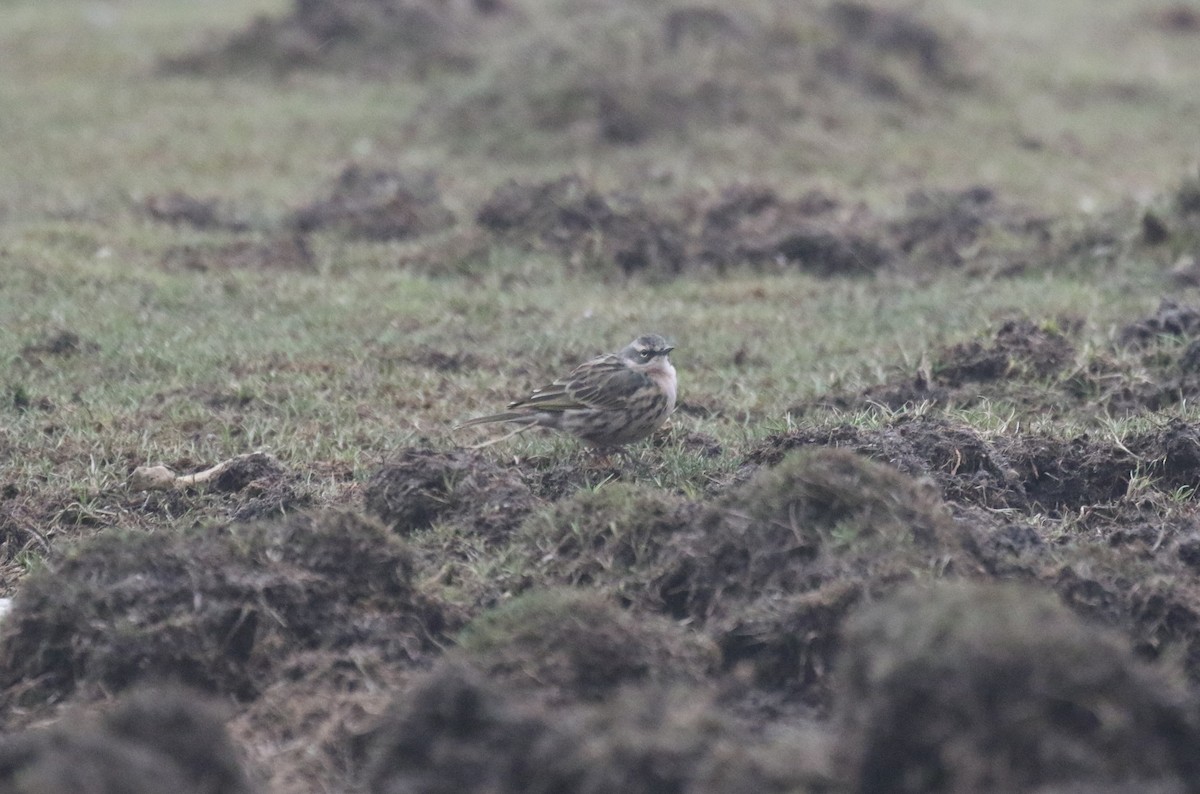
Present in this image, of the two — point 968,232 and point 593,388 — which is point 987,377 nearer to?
point 593,388

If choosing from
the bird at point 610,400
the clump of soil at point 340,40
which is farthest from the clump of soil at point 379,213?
the clump of soil at point 340,40

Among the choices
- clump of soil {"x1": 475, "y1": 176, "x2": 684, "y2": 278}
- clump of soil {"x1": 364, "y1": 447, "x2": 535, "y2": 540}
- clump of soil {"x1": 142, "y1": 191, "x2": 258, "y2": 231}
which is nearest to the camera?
clump of soil {"x1": 364, "y1": 447, "x2": 535, "y2": 540}

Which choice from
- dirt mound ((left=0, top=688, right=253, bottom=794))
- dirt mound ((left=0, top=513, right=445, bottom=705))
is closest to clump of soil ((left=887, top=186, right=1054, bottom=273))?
dirt mound ((left=0, top=513, right=445, bottom=705))

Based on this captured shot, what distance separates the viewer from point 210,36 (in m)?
19.0

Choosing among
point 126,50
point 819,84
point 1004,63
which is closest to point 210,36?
point 126,50

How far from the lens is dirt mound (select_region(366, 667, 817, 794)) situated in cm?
403

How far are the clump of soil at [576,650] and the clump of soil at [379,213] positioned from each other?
7.44 m

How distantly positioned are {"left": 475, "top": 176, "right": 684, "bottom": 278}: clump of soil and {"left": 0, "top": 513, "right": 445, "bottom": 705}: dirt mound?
19.4 ft

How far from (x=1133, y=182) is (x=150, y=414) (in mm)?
9544

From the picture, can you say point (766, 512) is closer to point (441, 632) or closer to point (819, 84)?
point (441, 632)

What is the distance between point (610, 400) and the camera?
7379mm

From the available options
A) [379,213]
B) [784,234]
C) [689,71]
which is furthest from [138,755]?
[689,71]

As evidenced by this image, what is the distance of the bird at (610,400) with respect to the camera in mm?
7434

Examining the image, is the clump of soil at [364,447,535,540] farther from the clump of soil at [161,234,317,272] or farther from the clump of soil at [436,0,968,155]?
the clump of soil at [436,0,968,155]
